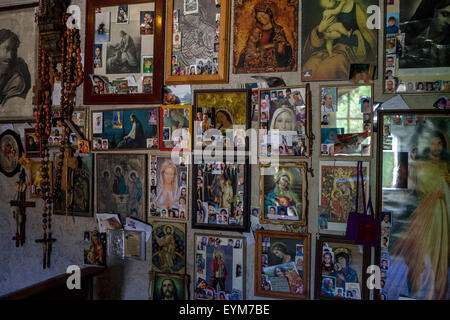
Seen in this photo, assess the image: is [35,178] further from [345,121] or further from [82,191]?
[345,121]

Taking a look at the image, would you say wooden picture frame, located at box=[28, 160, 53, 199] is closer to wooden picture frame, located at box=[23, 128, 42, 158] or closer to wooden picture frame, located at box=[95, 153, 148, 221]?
wooden picture frame, located at box=[23, 128, 42, 158]

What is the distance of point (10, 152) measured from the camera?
5.93ft

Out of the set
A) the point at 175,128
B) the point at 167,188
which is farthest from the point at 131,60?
the point at 167,188

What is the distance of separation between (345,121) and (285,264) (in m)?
0.69

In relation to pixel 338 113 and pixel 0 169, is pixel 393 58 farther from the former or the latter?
pixel 0 169

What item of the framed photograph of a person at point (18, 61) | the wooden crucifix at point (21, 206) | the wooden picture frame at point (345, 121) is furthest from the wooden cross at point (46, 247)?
the wooden picture frame at point (345, 121)

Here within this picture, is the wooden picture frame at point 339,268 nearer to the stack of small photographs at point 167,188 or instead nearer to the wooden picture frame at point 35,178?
the stack of small photographs at point 167,188

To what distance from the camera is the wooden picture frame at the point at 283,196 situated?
1396 mm

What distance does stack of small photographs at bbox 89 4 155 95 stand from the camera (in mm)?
1574

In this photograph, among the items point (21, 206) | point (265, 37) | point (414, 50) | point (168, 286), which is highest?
point (265, 37)

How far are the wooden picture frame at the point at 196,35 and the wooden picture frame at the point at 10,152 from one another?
0.98 m

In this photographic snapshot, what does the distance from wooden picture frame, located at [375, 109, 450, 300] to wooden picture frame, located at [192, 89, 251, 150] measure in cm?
58

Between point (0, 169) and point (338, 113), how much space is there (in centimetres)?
186

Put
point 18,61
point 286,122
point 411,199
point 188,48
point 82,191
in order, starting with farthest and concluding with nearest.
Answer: point 18,61 → point 82,191 → point 188,48 → point 286,122 → point 411,199
